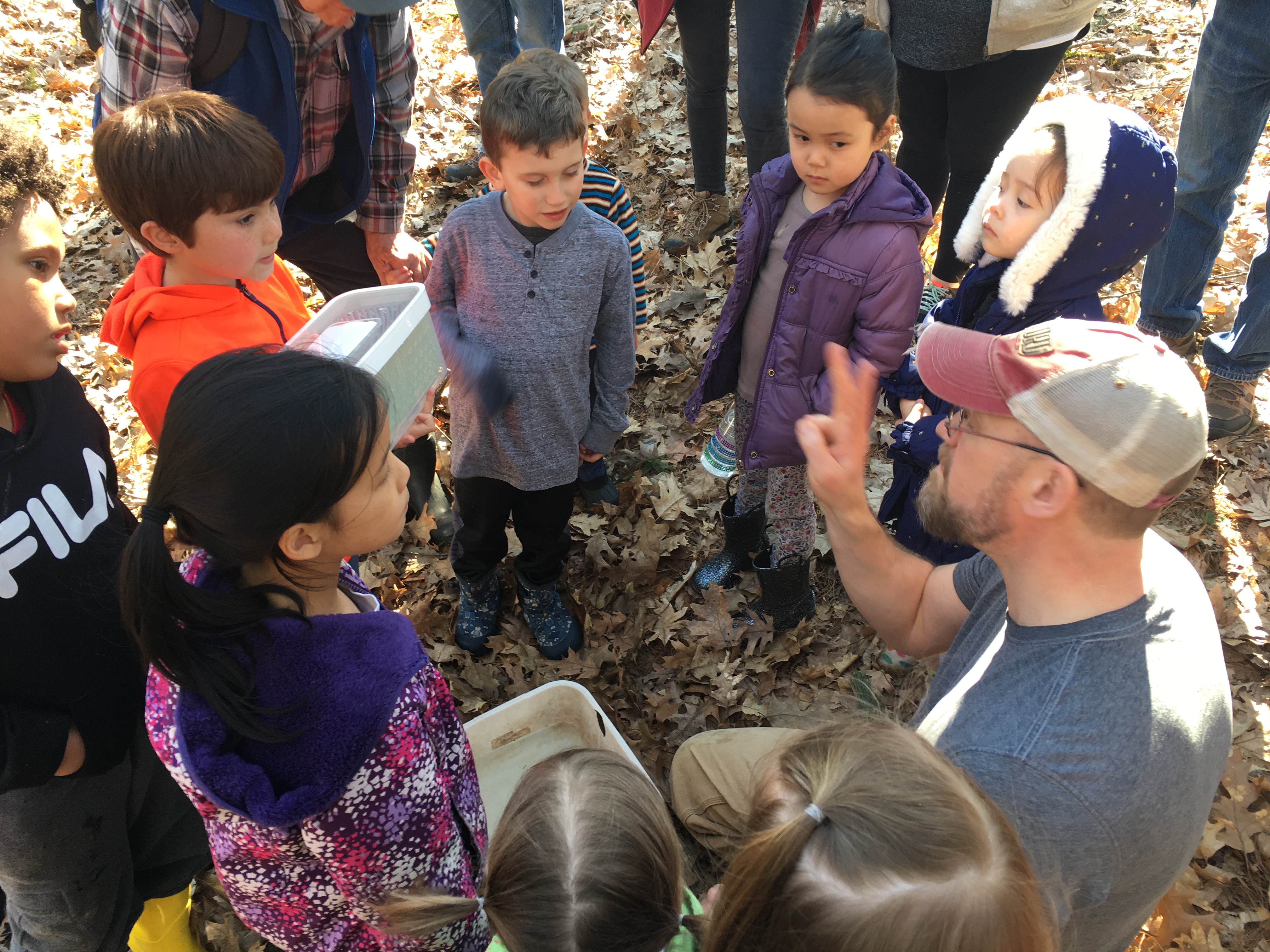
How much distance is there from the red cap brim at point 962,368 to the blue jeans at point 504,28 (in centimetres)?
385

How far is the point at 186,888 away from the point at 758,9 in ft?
14.8

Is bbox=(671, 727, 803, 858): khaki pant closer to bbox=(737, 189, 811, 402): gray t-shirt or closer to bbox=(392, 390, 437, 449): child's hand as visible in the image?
bbox=(737, 189, 811, 402): gray t-shirt

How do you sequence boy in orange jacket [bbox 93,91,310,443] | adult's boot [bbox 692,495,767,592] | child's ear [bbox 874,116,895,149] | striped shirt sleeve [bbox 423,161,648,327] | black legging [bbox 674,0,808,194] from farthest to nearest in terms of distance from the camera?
black legging [bbox 674,0,808,194], adult's boot [bbox 692,495,767,592], striped shirt sleeve [bbox 423,161,648,327], child's ear [bbox 874,116,895,149], boy in orange jacket [bbox 93,91,310,443]

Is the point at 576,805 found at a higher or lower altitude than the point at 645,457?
higher

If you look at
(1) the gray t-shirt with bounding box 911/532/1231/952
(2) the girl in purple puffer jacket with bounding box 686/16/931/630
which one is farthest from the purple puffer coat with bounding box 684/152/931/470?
(1) the gray t-shirt with bounding box 911/532/1231/952

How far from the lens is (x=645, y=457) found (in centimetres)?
434

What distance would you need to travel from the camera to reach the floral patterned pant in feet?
10.7

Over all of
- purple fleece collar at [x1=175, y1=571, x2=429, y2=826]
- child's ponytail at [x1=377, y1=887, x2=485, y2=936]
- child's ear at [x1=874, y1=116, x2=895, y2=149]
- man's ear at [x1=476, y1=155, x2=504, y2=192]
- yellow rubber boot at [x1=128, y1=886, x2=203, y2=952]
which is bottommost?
yellow rubber boot at [x1=128, y1=886, x2=203, y2=952]

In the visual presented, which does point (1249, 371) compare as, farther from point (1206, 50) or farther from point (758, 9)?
point (758, 9)

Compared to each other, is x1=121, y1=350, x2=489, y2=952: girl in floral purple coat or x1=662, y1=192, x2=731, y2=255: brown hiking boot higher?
x1=121, y1=350, x2=489, y2=952: girl in floral purple coat

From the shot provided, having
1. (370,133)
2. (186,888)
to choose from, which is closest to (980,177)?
(370,133)

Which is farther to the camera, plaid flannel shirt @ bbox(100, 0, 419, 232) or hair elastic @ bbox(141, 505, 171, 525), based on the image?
plaid flannel shirt @ bbox(100, 0, 419, 232)

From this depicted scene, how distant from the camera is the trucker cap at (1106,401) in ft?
5.33

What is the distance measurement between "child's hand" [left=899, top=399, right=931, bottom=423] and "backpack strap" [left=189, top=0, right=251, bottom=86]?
2674 mm
